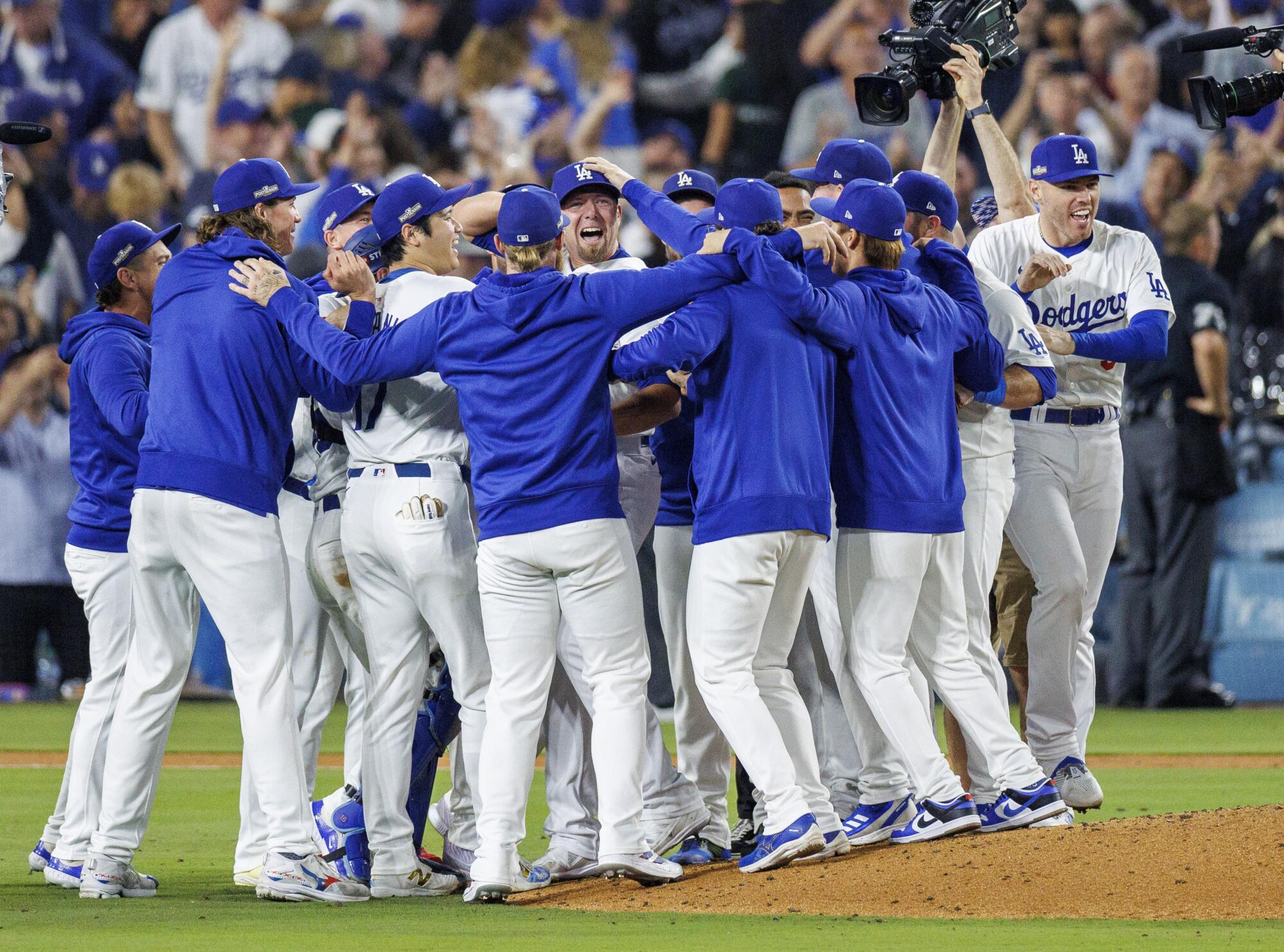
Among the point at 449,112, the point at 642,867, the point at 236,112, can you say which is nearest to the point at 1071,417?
the point at 642,867

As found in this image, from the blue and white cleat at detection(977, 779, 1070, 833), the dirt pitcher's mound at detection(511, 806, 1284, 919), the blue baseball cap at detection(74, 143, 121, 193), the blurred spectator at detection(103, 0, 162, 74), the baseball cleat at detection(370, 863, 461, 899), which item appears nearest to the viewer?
the dirt pitcher's mound at detection(511, 806, 1284, 919)

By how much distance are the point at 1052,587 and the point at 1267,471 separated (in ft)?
23.8

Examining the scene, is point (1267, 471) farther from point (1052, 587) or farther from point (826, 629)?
point (826, 629)

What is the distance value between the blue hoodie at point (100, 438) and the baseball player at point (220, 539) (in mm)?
413

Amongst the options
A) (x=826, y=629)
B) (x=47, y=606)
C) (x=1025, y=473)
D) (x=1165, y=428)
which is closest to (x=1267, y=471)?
(x=1165, y=428)

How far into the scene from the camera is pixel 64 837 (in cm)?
598

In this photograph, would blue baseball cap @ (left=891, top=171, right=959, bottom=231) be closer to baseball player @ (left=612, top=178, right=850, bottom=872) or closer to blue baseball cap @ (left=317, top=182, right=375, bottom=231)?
baseball player @ (left=612, top=178, right=850, bottom=872)

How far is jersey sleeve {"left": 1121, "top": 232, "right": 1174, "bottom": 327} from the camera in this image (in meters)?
6.86

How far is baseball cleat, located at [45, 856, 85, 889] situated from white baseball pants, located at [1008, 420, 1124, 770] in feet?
11.9

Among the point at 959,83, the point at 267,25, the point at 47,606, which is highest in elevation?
the point at 267,25

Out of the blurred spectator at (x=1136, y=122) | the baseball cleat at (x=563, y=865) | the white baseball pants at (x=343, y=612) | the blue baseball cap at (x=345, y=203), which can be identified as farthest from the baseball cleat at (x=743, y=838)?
the blurred spectator at (x=1136, y=122)

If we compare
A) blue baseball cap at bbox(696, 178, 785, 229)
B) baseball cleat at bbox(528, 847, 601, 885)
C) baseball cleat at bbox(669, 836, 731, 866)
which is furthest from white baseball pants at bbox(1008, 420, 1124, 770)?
baseball cleat at bbox(528, 847, 601, 885)

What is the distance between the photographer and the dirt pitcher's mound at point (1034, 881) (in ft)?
16.2

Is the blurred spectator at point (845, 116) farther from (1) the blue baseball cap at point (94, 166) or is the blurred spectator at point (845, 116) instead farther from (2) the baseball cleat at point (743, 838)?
(2) the baseball cleat at point (743, 838)
